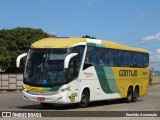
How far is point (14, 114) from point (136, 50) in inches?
659

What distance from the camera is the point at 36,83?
70.7 feet

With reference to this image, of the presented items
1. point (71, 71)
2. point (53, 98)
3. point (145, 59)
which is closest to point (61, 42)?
point (71, 71)

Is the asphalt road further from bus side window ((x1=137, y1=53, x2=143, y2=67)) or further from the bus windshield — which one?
bus side window ((x1=137, y1=53, x2=143, y2=67))

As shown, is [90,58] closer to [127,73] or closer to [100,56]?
[100,56]

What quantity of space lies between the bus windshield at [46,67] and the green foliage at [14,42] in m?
39.9

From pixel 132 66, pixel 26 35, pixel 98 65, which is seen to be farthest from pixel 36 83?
pixel 26 35

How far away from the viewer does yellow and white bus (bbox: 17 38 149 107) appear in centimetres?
2139

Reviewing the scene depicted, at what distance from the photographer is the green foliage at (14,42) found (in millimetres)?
62194

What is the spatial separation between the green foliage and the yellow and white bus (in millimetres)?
36821

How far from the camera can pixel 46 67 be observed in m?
21.6

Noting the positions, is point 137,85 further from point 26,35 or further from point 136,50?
point 26,35

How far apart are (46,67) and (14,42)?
45.6 m

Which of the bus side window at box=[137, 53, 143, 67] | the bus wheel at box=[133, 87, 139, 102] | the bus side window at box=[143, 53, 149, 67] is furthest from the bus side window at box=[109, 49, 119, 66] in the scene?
the bus side window at box=[143, 53, 149, 67]

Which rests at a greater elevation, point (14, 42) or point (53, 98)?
point (14, 42)
